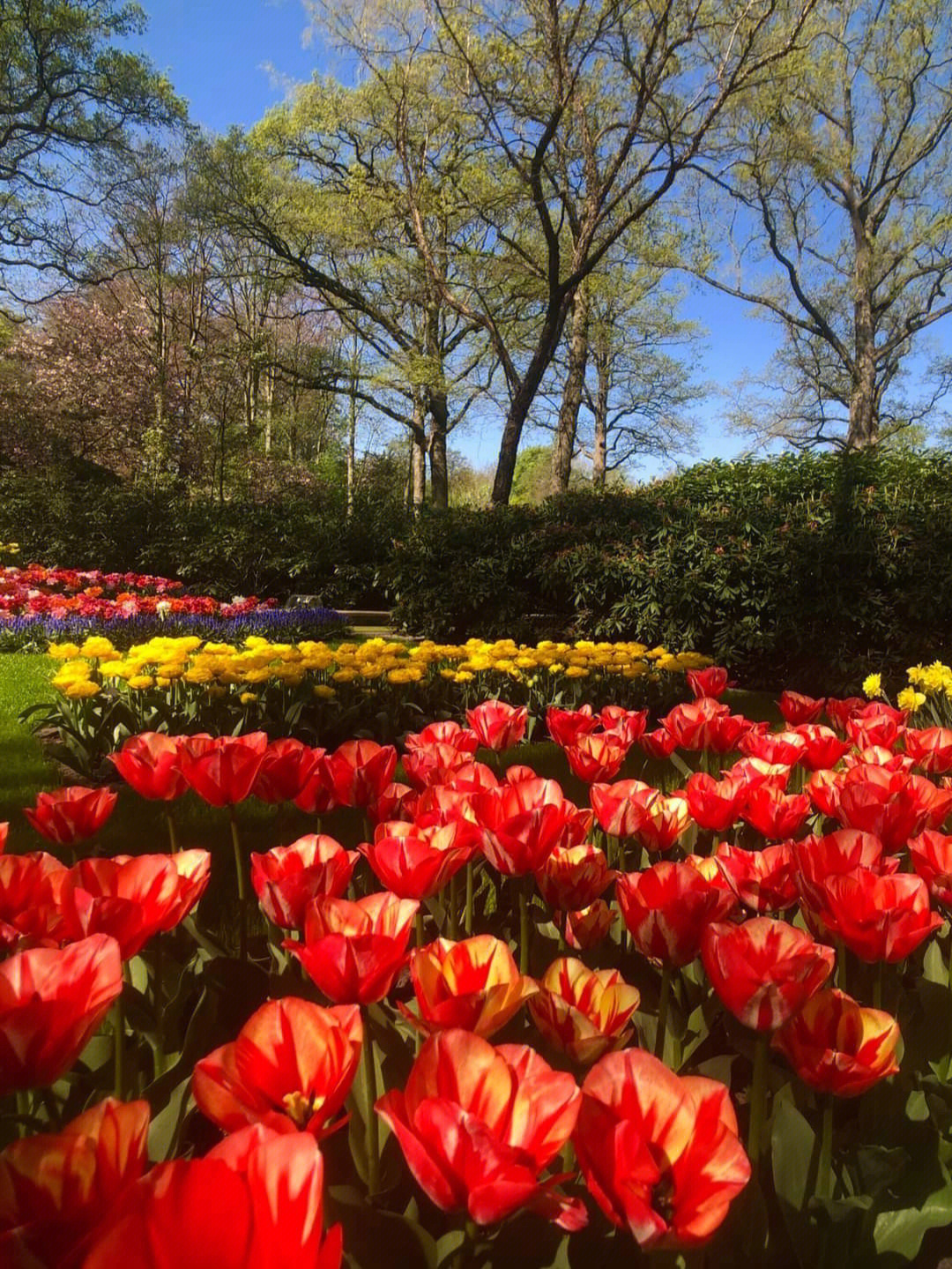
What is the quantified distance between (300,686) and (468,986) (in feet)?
12.4

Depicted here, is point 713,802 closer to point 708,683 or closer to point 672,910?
point 672,910

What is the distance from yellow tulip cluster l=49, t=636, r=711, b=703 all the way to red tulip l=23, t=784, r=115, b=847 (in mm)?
2439

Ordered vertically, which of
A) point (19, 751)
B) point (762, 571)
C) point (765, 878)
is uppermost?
point (762, 571)

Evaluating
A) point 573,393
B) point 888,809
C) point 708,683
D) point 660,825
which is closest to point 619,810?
point 660,825

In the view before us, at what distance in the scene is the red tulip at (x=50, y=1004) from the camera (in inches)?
25.0

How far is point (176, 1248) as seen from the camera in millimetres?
402

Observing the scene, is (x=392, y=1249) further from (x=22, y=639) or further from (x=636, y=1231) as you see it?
(x=22, y=639)

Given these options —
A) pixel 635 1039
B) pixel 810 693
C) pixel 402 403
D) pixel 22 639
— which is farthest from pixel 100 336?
pixel 635 1039

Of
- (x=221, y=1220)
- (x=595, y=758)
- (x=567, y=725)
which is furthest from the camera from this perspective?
(x=567, y=725)

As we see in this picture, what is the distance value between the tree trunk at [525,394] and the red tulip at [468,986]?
1251 cm

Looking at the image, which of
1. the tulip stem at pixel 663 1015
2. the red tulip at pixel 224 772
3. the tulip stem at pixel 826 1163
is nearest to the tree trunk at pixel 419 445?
the red tulip at pixel 224 772

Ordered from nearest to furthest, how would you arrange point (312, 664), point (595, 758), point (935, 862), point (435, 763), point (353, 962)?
1. point (353, 962)
2. point (935, 862)
3. point (435, 763)
4. point (595, 758)
5. point (312, 664)

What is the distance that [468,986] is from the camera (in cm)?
77

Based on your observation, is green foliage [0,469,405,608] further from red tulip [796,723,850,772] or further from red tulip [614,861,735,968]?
red tulip [614,861,735,968]
